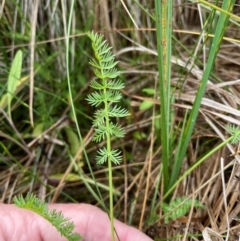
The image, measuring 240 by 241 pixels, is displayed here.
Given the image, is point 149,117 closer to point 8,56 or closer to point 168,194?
point 168,194

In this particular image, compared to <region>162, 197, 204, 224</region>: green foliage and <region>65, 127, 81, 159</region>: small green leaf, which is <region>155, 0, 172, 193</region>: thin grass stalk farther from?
<region>65, 127, 81, 159</region>: small green leaf

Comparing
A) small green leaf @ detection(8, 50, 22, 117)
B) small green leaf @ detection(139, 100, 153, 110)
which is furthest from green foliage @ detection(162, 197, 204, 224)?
small green leaf @ detection(8, 50, 22, 117)

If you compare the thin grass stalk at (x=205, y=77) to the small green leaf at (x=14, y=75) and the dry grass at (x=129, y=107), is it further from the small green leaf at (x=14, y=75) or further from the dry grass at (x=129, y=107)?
the small green leaf at (x=14, y=75)

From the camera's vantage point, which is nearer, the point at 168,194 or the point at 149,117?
the point at 168,194

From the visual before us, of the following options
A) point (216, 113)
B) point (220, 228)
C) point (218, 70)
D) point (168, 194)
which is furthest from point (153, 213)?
point (218, 70)

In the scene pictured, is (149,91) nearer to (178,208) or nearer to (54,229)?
(178,208)

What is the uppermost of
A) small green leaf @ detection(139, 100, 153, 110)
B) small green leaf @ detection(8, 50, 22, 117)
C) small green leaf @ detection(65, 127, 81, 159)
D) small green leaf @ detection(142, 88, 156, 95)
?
small green leaf @ detection(8, 50, 22, 117)
